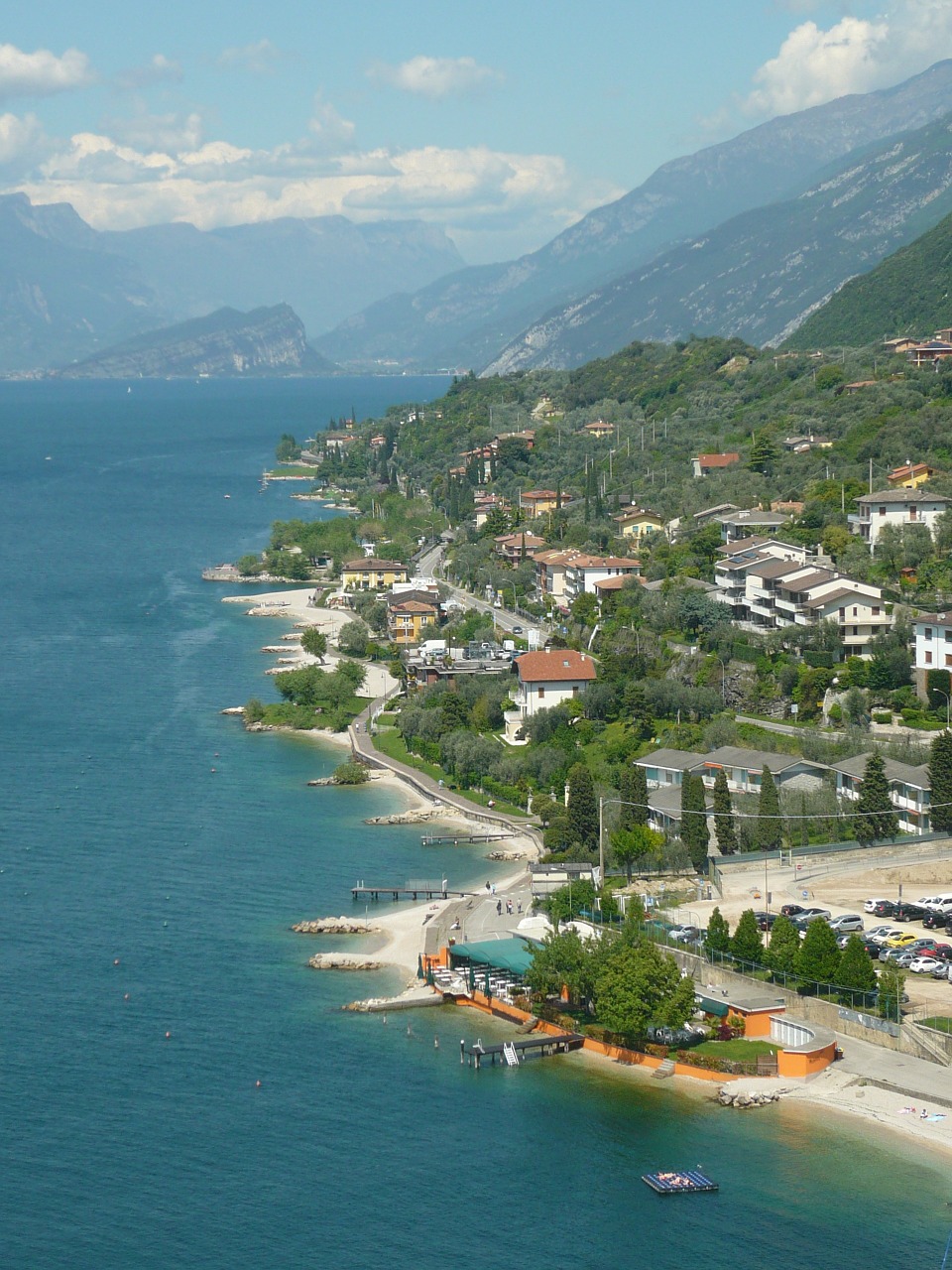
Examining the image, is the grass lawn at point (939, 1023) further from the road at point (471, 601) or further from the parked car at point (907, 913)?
the road at point (471, 601)

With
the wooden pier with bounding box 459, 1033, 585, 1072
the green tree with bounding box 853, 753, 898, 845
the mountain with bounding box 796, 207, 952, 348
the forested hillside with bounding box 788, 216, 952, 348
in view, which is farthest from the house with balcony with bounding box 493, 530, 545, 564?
the wooden pier with bounding box 459, 1033, 585, 1072

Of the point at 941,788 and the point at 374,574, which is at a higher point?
the point at 374,574

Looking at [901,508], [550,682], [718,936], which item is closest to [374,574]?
[901,508]

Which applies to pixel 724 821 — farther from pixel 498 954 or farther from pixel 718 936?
pixel 498 954

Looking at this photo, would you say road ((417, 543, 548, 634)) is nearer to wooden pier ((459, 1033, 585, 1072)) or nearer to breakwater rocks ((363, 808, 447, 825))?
breakwater rocks ((363, 808, 447, 825))

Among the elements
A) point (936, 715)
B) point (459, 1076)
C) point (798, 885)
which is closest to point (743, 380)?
point (936, 715)

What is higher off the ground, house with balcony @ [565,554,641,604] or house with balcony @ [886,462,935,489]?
house with balcony @ [886,462,935,489]

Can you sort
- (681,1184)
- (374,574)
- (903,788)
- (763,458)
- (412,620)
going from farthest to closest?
(374,574) < (763,458) < (412,620) < (903,788) < (681,1184)

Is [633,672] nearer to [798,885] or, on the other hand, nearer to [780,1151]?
[798,885]
